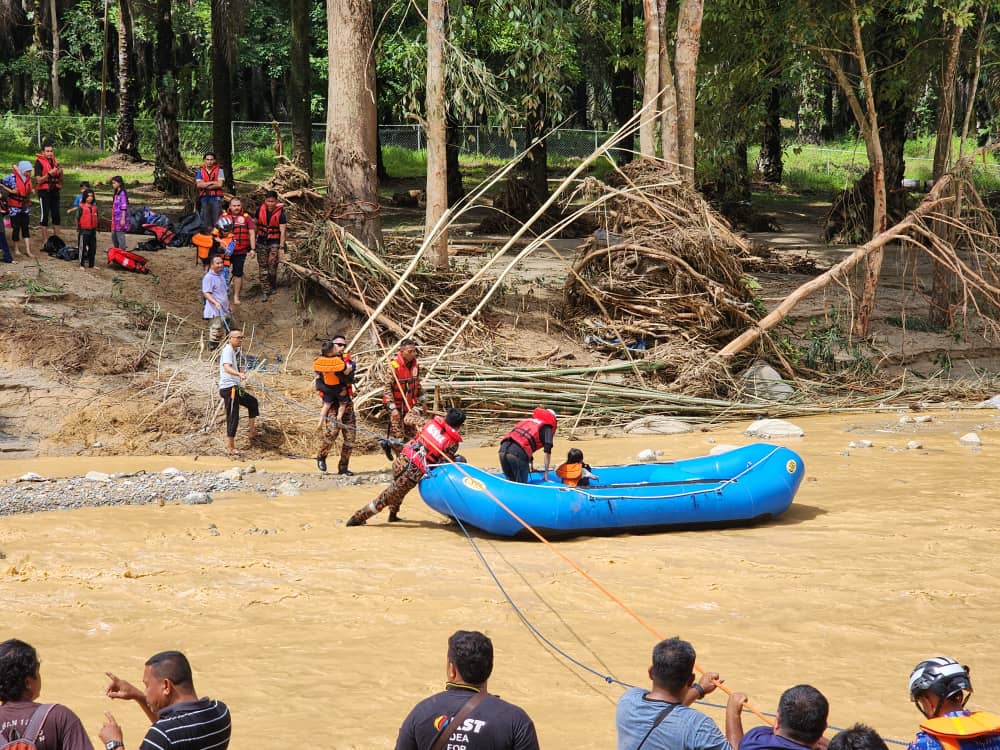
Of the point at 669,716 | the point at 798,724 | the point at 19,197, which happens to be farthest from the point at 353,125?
the point at 798,724

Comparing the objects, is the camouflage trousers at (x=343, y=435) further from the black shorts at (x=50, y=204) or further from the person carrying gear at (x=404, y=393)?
the black shorts at (x=50, y=204)

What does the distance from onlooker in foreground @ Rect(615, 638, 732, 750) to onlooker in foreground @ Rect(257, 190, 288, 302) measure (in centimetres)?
1326

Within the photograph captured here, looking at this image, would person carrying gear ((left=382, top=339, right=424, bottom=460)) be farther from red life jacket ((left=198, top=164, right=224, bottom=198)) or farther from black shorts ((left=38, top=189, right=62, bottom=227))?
black shorts ((left=38, top=189, right=62, bottom=227))

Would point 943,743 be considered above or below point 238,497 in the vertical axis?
above

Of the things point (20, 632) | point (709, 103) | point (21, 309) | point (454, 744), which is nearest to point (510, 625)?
point (20, 632)

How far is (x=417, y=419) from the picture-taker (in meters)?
11.1

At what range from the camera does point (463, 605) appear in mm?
7711

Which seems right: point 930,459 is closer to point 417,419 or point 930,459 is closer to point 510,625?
point 417,419

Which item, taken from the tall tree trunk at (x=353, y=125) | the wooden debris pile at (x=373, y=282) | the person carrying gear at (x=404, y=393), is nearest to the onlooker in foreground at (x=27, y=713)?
the person carrying gear at (x=404, y=393)

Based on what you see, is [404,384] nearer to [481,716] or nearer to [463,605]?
[463,605]

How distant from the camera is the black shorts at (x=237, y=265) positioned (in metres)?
16.4

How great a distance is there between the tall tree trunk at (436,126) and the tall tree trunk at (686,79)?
398cm

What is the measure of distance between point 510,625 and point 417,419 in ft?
13.0

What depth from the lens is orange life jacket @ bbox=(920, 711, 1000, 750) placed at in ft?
12.2
